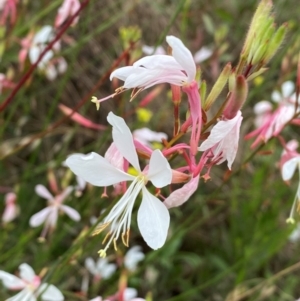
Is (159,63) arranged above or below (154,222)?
above

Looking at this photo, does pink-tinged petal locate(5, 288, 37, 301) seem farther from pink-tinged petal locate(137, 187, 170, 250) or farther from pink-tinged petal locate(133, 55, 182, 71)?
pink-tinged petal locate(133, 55, 182, 71)

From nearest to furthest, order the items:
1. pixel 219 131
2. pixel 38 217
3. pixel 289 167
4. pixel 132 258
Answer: pixel 219 131, pixel 289 167, pixel 38 217, pixel 132 258

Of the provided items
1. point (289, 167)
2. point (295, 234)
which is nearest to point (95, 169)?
point (289, 167)

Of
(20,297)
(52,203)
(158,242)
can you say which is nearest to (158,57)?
(158,242)

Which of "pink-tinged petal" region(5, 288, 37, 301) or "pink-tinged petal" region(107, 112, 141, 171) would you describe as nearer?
"pink-tinged petal" region(107, 112, 141, 171)

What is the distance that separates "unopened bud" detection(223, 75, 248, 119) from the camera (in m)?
0.66

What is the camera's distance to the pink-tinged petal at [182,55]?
656 millimetres

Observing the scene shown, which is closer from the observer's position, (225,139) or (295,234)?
(225,139)

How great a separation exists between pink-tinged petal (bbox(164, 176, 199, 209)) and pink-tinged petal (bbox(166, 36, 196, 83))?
0.45 feet

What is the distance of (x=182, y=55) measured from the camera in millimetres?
669

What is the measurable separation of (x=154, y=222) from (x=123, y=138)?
0.38 feet

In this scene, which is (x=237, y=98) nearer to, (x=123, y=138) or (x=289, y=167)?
(x=123, y=138)

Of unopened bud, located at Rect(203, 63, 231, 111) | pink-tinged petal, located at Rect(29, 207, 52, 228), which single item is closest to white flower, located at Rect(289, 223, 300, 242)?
pink-tinged petal, located at Rect(29, 207, 52, 228)

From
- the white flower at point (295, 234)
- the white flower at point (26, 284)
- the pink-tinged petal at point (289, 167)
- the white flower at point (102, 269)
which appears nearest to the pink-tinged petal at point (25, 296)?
the white flower at point (26, 284)
